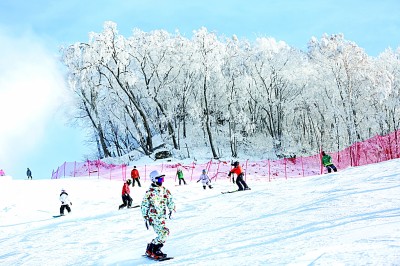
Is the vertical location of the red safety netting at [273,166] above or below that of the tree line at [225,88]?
below

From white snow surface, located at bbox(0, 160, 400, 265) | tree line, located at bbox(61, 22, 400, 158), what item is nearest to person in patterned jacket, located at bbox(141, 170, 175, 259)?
white snow surface, located at bbox(0, 160, 400, 265)

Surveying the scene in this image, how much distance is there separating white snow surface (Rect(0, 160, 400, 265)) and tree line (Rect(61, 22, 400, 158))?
23.2 m

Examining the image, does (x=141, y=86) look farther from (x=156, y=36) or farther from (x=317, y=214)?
(x=317, y=214)

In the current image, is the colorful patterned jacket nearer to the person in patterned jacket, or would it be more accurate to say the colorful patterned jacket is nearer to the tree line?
the person in patterned jacket

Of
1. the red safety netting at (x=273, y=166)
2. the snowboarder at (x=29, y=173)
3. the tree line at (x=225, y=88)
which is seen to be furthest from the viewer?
the tree line at (x=225, y=88)

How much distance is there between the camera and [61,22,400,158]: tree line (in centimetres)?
4103

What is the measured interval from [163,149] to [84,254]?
31787 millimetres

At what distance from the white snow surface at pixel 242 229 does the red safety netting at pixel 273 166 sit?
9.88 metres

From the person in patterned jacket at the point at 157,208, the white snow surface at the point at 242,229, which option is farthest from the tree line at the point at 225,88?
the person in patterned jacket at the point at 157,208

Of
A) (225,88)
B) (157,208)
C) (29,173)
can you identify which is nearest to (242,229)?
(157,208)

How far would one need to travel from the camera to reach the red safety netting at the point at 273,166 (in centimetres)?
2611

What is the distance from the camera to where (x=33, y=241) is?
12.7 m

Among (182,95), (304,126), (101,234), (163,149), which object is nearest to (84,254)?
(101,234)

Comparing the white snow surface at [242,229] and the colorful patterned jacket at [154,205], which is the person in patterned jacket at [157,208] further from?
the white snow surface at [242,229]
